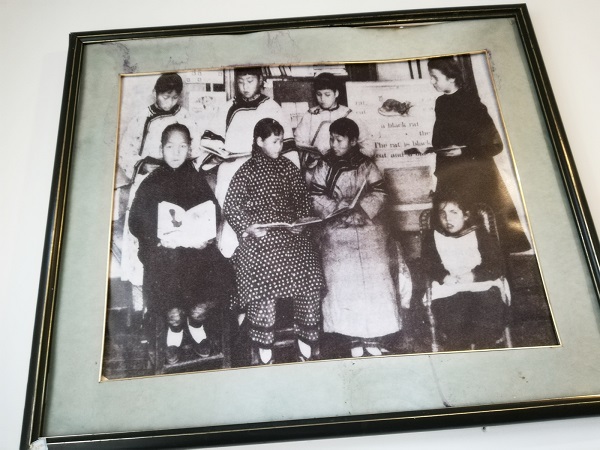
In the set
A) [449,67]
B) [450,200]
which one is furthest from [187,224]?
[449,67]

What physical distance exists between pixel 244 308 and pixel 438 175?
0.49 metres

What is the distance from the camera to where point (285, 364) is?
0.88 meters

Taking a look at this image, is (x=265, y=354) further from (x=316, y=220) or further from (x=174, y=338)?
(x=316, y=220)

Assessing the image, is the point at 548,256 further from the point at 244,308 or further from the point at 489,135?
the point at 244,308

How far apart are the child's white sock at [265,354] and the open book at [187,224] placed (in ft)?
0.80

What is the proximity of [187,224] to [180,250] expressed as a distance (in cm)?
6

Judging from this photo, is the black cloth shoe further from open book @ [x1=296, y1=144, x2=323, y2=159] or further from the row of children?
open book @ [x1=296, y1=144, x2=323, y2=159]

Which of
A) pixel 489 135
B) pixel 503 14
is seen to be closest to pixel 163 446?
pixel 489 135

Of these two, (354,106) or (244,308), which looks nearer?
(244,308)

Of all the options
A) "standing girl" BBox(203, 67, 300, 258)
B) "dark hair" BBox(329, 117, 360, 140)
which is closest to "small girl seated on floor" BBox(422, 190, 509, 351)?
"dark hair" BBox(329, 117, 360, 140)

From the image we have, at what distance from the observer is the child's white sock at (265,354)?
0.88m

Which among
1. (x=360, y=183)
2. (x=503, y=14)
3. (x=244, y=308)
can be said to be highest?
(x=503, y=14)

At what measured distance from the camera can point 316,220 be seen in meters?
0.97

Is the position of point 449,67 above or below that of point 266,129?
above
